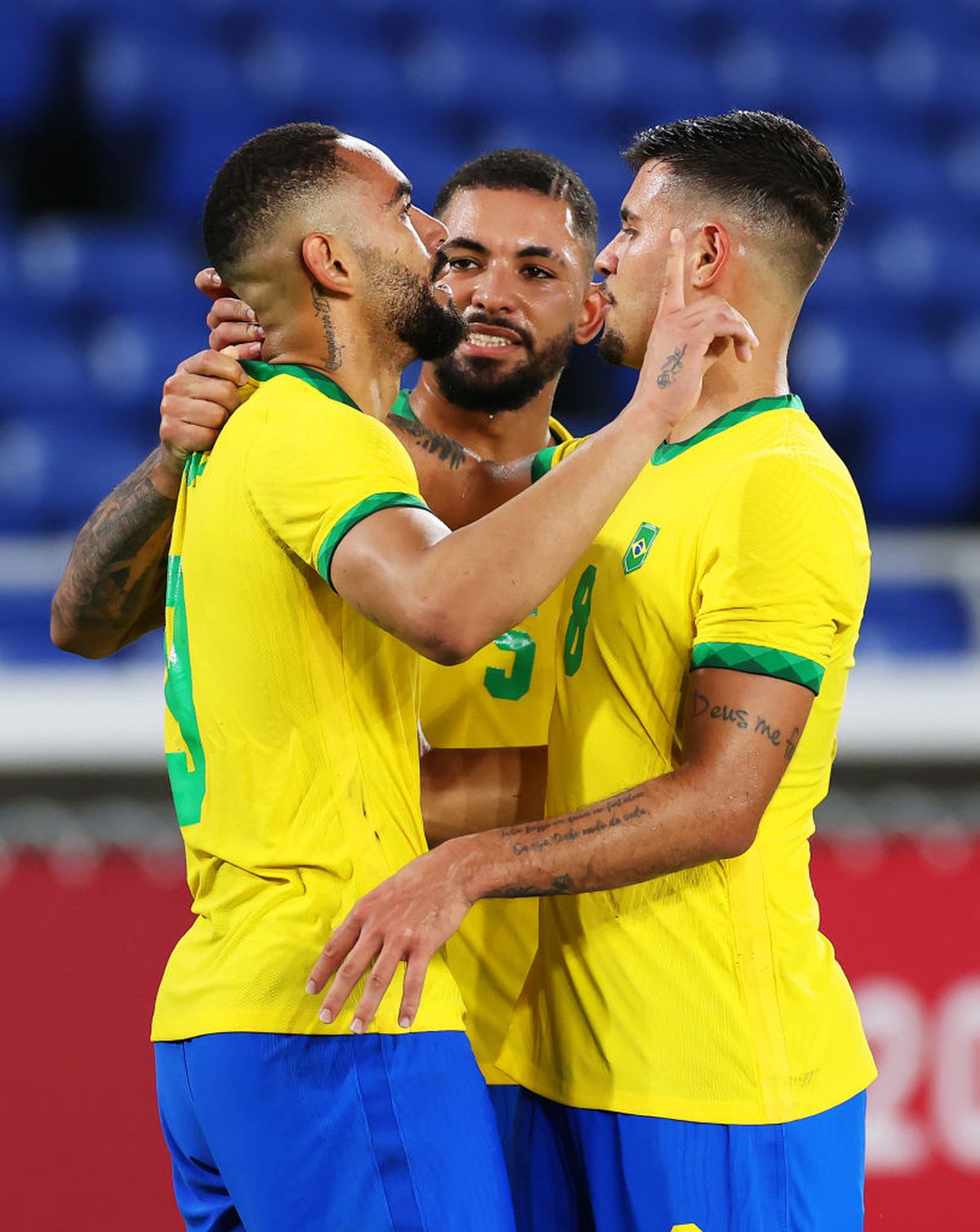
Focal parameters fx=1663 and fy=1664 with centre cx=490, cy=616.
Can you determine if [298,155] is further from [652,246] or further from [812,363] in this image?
[812,363]

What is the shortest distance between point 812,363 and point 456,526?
4.91m

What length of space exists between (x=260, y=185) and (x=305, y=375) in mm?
286

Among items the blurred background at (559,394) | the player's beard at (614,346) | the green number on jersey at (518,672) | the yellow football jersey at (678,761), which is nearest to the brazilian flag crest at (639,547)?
the yellow football jersey at (678,761)

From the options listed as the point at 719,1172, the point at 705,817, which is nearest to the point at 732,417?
the point at 705,817

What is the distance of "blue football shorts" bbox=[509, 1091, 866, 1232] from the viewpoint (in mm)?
2107

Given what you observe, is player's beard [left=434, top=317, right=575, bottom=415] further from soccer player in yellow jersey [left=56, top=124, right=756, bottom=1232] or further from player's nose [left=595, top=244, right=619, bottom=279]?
soccer player in yellow jersey [left=56, top=124, right=756, bottom=1232]

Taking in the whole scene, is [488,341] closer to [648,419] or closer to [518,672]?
[518,672]

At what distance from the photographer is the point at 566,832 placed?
6.68 feet

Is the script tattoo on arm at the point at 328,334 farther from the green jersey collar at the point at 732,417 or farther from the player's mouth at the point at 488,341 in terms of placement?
the player's mouth at the point at 488,341

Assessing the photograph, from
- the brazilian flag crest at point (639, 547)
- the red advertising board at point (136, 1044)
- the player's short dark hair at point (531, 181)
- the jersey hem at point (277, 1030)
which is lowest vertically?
the red advertising board at point (136, 1044)

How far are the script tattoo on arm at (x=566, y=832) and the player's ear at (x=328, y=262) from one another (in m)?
0.74

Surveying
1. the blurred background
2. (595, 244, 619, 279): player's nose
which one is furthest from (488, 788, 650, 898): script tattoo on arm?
the blurred background

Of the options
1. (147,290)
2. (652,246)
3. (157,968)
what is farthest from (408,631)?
(147,290)

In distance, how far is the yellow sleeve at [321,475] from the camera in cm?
187
